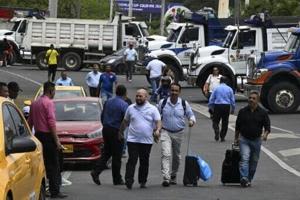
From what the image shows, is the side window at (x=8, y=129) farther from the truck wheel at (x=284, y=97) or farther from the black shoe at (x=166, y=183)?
the truck wheel at (x=284, y=97)

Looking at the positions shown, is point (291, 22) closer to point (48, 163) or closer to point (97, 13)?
point (48, 163)

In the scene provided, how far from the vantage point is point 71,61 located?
48.9 meters

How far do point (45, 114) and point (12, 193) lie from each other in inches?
176

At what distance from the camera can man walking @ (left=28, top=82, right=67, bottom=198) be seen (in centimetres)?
1176

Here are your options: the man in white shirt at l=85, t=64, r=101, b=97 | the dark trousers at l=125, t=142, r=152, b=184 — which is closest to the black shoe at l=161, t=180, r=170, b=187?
the dark trousers at l=125, t=142, r=152, b=184

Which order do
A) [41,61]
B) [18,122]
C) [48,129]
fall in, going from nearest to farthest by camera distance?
[18,122] → [48,129] → [41,61]

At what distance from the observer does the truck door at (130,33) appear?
48750 millimetres

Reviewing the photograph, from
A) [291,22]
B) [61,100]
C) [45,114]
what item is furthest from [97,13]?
[45,114]

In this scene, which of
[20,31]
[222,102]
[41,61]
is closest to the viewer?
[222,102]

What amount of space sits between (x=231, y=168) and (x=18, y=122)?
19.6 feet

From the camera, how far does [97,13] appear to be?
3962 inches

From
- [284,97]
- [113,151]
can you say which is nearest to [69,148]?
[113,151]

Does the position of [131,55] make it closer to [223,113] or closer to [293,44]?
[293,44]

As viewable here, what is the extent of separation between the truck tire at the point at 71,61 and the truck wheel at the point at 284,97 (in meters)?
22.0
